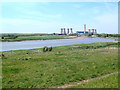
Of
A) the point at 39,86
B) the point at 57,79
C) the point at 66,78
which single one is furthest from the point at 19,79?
the point at 66,78

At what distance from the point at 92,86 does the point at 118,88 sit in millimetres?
1687

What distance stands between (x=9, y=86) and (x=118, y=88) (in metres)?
7.62

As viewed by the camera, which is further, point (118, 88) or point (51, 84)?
point (51, 84)

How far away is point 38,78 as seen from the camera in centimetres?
1053

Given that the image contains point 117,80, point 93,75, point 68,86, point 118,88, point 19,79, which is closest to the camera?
point 118,88

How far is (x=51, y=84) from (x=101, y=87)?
354 centimetres

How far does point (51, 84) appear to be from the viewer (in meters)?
9.27

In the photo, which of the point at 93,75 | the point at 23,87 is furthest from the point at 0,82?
the point at 93,75

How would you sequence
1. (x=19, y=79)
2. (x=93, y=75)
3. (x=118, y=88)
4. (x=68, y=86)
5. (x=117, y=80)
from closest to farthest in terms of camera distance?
(x=118, y=88) < (x=68, y=86) < (x=117, y=80) < (x=19, y=79) < (x=93, y=75)

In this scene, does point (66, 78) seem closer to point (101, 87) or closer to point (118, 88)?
point (101, 87)

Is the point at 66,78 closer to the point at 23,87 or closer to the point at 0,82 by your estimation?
the point at 23,87

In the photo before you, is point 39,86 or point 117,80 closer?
point 39,86

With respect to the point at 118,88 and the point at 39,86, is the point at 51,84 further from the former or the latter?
the point at 118,88

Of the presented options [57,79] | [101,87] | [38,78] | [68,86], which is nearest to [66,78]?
[57,79]
